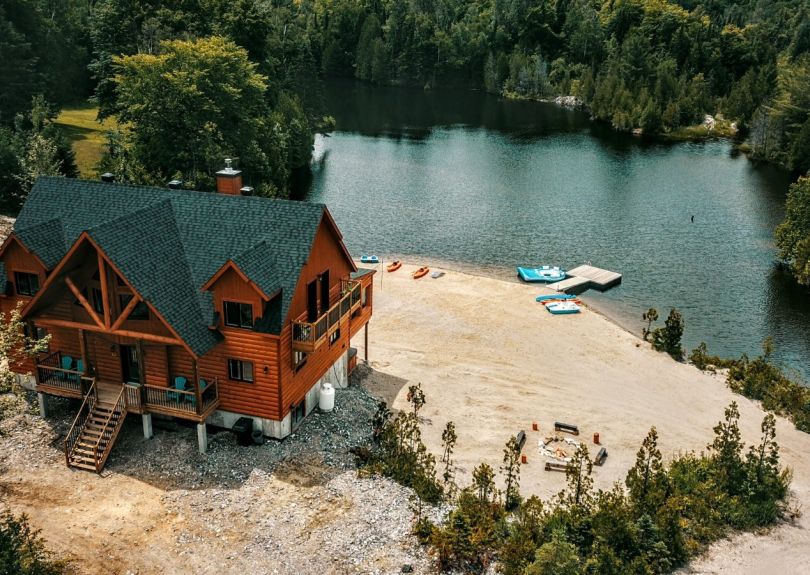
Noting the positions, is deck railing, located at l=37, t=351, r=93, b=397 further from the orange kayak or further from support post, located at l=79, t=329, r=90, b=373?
the orange kayak

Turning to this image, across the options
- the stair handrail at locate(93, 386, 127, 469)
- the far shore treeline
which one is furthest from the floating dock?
the stair handrail at locate(93, 386, 127, 469)

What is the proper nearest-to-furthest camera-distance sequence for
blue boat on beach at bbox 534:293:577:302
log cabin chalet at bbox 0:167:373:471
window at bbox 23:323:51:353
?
log cabin chalet at bbox 0:167:373:471 → window at bbox 23:323:51:353 → blue boat on beach at bbox 534:293:577:302

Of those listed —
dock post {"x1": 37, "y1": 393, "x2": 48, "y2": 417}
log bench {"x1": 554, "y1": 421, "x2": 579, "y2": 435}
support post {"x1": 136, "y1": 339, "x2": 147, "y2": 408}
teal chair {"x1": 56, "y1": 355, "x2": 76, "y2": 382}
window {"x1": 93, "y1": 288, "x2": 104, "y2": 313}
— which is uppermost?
window {"x1": 93, "y1": 288, "x2": 104, "y2": 313}

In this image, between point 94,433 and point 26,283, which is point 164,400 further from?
point 26,283

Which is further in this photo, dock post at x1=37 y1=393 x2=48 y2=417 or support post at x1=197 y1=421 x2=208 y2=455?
dock post at x1=37 y1=393 x2=48 y2=417

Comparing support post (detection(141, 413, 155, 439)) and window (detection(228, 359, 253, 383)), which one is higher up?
window (detection(228, 359, 253, 383))

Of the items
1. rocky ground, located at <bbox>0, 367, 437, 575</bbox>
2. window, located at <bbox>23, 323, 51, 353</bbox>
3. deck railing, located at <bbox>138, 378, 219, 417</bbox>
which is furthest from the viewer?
window, located at <bbox>23, 323, 51, 353</bbox>

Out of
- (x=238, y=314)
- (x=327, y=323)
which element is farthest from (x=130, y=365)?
(x=327, y=323)

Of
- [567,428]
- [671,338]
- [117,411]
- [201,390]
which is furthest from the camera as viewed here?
[671,338]
